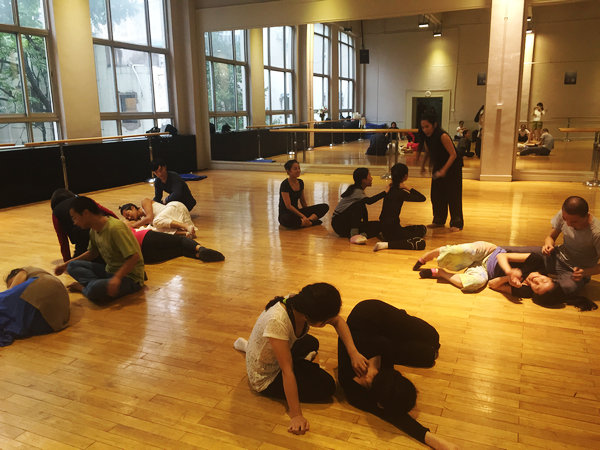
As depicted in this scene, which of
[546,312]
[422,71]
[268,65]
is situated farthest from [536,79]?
[546,312]

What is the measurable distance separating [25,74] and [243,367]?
7.75m

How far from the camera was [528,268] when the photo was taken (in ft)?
13.1

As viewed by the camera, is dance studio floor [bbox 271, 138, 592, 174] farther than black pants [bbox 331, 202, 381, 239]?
Yes

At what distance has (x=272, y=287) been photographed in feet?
13.9

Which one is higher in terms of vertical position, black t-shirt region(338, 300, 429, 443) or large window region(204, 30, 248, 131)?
large window region(204, 30, 248, 131)

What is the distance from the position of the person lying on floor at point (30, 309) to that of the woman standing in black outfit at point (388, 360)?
6.75 feet

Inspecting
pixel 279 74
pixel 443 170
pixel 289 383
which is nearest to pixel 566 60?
pixel 279 74

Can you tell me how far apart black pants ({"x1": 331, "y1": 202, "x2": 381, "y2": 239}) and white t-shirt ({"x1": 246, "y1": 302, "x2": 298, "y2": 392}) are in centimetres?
319

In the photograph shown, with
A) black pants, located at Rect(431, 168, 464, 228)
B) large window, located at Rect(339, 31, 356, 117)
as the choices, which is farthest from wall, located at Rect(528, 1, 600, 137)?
black pants, located at Rect(431, 168, 464, 228)

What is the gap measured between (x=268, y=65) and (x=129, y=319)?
43.7 ft

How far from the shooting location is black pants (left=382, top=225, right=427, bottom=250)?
17.3 ft

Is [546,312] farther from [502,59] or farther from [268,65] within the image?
[268,65]

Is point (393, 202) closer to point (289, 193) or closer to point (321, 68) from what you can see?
point (289, 193)

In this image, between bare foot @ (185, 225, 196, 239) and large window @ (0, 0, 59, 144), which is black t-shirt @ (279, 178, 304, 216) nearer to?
bare foot @ (185, 225, 196, 239)
